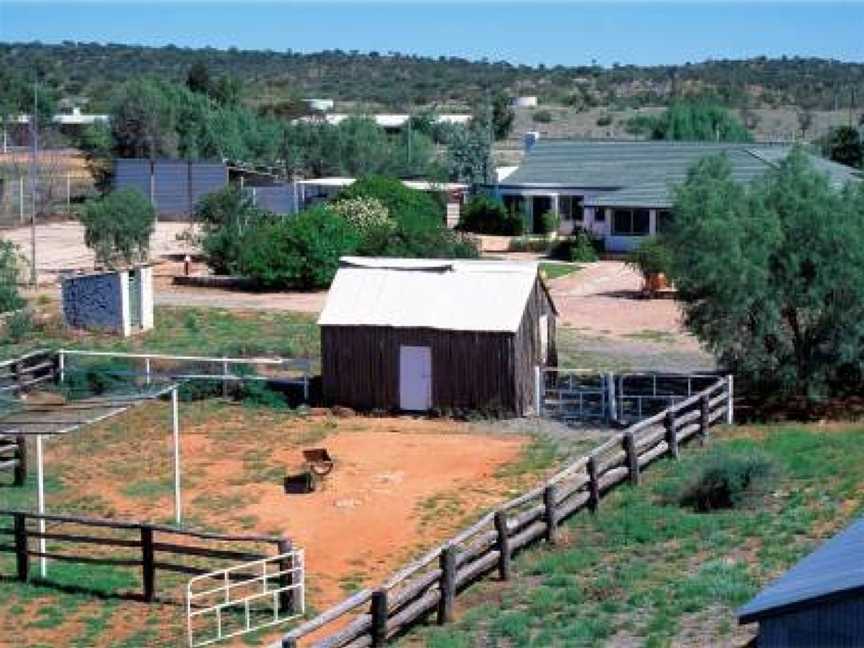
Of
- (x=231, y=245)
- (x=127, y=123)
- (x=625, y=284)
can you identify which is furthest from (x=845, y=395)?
(x=127, y=123)

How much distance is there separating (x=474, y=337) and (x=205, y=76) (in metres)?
92.2

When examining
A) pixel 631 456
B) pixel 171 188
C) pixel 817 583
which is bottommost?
pixel 631 456

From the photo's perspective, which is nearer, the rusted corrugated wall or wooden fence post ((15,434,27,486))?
wooden fence post ((15,434,27,486))

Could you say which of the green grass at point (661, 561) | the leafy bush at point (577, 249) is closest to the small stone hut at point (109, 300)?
the green grass at point (661, 561)

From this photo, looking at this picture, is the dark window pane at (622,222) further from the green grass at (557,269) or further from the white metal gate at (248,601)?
the white metal gate at (248,601)

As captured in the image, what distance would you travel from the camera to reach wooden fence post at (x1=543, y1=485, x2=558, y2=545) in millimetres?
21859

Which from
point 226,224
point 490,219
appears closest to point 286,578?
point 226,224

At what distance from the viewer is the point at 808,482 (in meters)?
23.4

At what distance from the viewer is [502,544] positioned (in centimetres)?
2045

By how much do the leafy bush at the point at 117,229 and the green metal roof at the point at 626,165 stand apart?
53.9ft

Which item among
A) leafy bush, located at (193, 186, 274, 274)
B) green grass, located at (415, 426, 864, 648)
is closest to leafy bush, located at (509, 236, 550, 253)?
leafy bush, located at (193, 186, 274, 274)

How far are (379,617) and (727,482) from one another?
6.96 metres

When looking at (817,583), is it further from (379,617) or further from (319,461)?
(319,461)

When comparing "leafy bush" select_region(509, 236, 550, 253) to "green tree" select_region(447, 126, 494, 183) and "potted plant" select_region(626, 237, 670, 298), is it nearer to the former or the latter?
"potted plant" select_region(626, 237, 670, 298)
